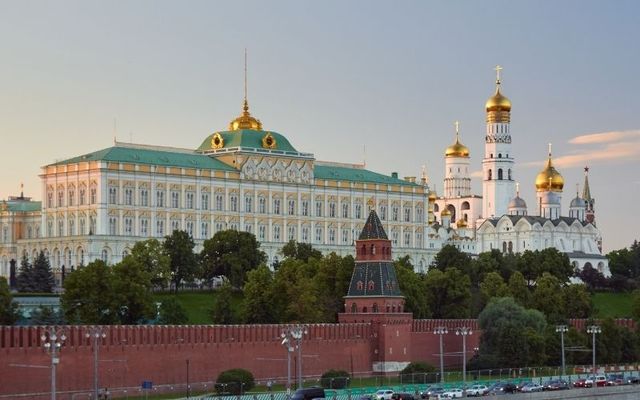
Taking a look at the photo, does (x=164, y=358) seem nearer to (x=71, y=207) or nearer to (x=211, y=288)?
(x=211, y=288)

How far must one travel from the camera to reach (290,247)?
463 ft

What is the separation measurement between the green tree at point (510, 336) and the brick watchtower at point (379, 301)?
5.26 meters

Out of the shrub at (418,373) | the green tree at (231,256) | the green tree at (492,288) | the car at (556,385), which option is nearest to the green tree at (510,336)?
the shrub at (418,373)

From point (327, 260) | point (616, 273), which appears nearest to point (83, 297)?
point (327, 260)

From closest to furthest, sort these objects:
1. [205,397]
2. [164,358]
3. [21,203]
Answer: [205,397] → [164,358] → [21,203]

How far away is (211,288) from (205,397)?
52450 millimetres

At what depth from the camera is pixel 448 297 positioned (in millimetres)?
123125

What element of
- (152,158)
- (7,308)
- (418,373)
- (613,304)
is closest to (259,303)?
(418,373)

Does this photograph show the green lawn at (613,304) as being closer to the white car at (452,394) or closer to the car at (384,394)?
the white car at (452,394)

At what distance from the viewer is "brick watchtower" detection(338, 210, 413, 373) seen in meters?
104

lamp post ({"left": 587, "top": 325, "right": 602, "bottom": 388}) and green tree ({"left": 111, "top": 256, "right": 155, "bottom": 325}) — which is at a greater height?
green tree ({"left": 111, "top": 256, "right": 155, "bottom": 325})

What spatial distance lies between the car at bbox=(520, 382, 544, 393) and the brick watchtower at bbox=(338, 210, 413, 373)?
50.7 ft

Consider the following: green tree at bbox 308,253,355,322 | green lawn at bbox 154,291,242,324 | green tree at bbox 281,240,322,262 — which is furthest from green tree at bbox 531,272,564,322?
green lawn at bbox 154,291,242,324

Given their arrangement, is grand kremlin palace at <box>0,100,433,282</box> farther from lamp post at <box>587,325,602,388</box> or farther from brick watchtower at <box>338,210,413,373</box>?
lamp post at <box>587,325,602,388</box>
